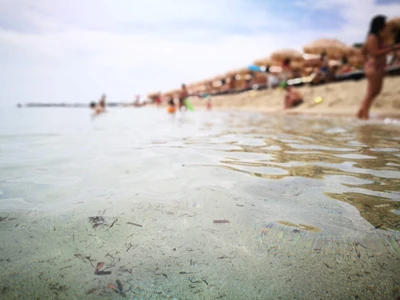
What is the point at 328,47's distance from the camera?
1321 centimetres

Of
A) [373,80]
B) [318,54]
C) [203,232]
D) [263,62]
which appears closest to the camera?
[203,232]

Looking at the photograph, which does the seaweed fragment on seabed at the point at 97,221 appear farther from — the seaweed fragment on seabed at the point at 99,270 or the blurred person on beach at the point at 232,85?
the blurred person on beach at the point at 232,85

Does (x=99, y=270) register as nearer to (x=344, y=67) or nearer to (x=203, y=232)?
(x=203, y=232)

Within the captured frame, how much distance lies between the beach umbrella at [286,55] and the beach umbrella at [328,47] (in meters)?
1.27

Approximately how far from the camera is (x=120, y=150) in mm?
2721

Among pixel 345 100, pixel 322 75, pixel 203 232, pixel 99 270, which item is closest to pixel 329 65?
pixel 322 75

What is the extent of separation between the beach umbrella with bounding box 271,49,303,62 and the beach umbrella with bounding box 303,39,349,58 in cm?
127

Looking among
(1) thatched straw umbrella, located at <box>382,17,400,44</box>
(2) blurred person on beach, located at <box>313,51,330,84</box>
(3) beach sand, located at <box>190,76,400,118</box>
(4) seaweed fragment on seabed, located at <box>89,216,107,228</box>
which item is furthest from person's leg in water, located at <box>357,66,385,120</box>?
(2) blurred person on beach, located at <box>313,51,330,84</box>

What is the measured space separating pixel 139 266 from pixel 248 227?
46 cm

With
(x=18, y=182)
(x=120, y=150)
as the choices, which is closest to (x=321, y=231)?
(x=18, y=182)

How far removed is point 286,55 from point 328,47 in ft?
8.04

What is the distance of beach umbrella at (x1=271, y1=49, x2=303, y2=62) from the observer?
49.1 ft

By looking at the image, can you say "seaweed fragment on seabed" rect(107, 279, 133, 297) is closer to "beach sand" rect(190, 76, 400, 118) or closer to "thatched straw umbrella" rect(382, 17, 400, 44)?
"beach sand" rect(190, 76, 400, 118)

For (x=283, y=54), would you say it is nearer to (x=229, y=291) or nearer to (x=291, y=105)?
(x=291, y=105)
